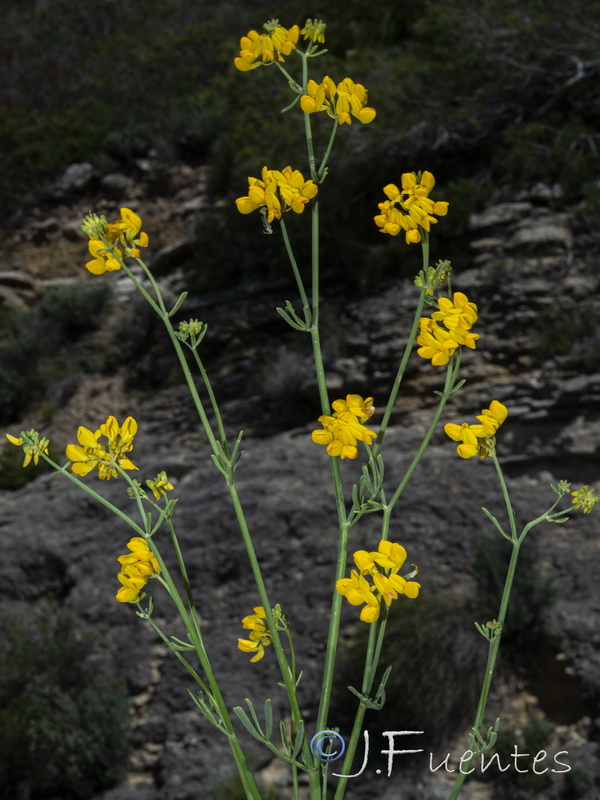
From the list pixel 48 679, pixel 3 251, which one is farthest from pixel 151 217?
pixel 48 679

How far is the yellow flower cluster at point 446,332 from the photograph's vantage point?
90 cm

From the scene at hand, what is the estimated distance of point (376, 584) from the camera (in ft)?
2.75

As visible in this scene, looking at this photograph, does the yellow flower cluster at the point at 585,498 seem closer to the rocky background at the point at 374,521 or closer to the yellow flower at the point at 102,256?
the yellow flower at the point at 102,256

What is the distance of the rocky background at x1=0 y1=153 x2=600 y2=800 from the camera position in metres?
4.25

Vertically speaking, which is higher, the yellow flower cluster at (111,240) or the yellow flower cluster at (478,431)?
the yellow flower cluster at (111,240)

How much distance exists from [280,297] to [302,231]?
59 cm

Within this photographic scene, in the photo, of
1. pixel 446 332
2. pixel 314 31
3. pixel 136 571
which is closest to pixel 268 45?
pixel 314 31

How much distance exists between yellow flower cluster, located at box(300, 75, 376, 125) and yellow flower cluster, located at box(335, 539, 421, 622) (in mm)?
521

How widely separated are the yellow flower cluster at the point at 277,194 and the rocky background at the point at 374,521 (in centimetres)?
362

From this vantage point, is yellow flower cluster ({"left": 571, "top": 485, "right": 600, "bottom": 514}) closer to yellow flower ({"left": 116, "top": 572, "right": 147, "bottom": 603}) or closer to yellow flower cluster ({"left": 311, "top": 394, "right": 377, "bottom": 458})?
yellow flower cluster ({"left": 311, "top": 394, "right": 377, "bottom": 458})

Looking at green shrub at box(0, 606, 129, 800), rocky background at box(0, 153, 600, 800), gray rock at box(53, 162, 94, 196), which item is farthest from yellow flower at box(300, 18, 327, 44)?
gray rock at box(53, 162, 94, 196)

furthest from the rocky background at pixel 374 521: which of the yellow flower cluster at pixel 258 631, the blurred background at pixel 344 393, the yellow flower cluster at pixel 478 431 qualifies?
the yellow flower cluster at pixel 478 431

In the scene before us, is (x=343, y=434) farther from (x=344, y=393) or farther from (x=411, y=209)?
(x=344, y=393)

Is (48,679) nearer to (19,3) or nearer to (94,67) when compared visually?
(94,67)
